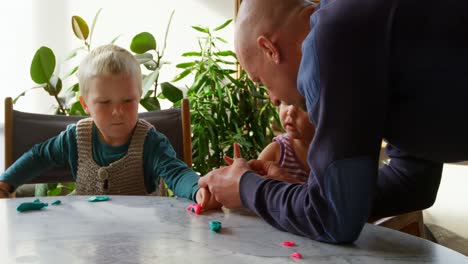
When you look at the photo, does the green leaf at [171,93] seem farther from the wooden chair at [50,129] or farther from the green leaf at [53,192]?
the wooden chair at [50,129]

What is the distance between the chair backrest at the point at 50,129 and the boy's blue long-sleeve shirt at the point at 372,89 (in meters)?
1.06

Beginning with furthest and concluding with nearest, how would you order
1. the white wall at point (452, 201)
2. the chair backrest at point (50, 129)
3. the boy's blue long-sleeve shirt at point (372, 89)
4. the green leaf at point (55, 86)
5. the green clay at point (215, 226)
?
the white wall at point (452, 201) → the green leaf at point (55, 86) → the chair backrest at point (50, 129) → the green clay at point (215, 226) → the boy's blue long-sleeve shirt at point (372, 89)

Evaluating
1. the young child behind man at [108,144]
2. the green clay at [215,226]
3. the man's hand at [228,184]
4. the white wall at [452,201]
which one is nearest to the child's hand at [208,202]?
the man's hand at [228,184]

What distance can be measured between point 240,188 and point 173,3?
2406 mm

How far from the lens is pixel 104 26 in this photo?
3.21 m

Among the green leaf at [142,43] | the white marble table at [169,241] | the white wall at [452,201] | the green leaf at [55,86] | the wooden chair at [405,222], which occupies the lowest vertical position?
the white wall at [452,201]

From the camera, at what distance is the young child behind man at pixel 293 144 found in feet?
5.49

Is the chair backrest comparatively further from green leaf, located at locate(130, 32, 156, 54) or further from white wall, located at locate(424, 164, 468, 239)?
white wall, located at locate(424, 164, 468, 239)

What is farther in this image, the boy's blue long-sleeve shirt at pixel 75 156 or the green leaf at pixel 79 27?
the green leaf at pixel 79 27

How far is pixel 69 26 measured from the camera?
3.17 meters

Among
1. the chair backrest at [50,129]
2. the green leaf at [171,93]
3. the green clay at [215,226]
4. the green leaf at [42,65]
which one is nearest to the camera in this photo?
the green clay at [215,226]

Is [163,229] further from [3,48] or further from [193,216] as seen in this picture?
[3,48]

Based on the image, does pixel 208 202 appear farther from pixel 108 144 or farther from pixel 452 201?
pixel 452 201

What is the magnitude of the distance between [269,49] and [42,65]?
5.87ft
